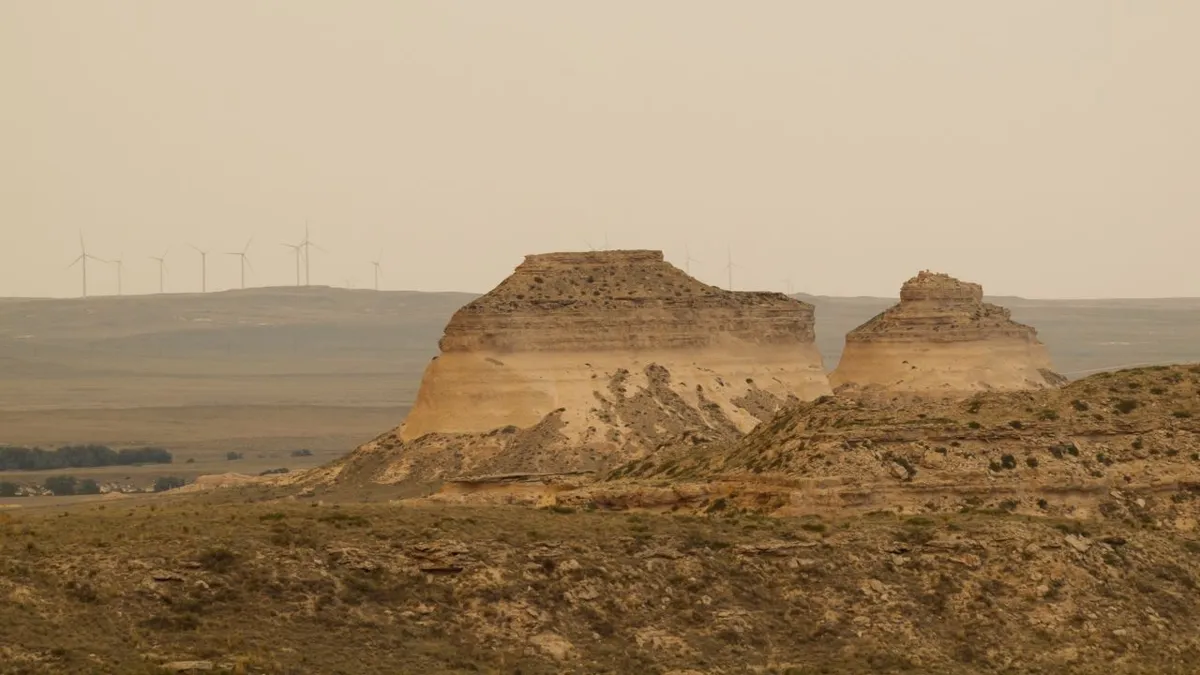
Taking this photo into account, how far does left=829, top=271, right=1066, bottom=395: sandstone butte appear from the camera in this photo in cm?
10762

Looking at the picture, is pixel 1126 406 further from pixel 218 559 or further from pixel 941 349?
pixel 941 349

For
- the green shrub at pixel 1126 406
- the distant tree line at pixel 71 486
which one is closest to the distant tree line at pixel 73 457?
the distant tree line at pixel 71 486

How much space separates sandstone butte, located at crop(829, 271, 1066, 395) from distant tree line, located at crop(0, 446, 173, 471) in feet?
247

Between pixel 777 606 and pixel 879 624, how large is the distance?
175cm

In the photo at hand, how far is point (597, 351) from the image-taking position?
96.9 metres

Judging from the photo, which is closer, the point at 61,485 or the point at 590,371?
the point at 590,371

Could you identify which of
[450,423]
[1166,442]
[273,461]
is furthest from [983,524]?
[273,461]

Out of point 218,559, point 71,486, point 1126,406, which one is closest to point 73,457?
point 71,486

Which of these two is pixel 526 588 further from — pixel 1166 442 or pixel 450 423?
pixel 450 423

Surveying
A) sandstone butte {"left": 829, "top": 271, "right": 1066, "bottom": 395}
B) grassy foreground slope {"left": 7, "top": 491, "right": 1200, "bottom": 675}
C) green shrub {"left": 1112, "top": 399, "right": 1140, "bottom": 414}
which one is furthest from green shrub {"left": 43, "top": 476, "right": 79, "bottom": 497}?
grassy foreground slope {"left": 7, "top": 491, "right": 1200, "bottom": 675}

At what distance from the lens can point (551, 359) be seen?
9619 cm

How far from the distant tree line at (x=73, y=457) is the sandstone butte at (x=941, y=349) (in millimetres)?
75241

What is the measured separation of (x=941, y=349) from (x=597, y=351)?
18174 mm

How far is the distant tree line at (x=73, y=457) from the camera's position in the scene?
17300 centimetres
